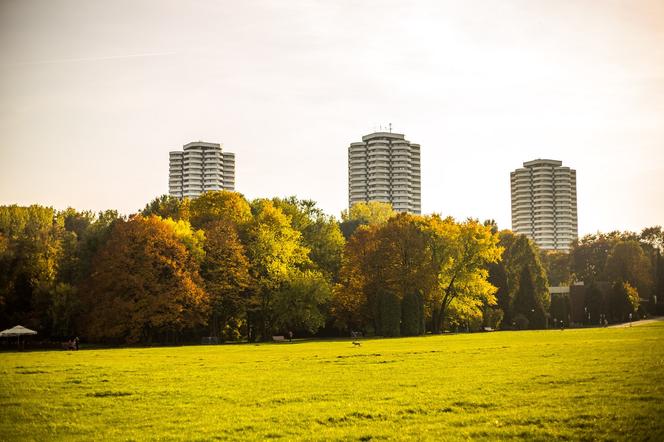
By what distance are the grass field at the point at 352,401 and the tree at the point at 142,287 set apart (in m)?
36.6

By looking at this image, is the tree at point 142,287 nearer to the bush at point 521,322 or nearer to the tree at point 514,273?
the tree at point 514,273

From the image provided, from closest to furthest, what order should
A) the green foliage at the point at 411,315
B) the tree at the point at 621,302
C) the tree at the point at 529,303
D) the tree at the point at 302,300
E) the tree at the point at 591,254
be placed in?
the tree at the point at 302,300, the green foliage at the point at 411,315, the tree at the point at 529,303, the tree at the point at 621,302, the tree at the point at 591,254

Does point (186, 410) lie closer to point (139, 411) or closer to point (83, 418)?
point (139, 411)

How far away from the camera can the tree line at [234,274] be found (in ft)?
231

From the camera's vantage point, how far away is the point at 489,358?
3406cm

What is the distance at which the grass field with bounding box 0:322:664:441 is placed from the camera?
52.6 feet

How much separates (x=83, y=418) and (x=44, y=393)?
604 centimetres

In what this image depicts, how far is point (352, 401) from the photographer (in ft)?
66.1

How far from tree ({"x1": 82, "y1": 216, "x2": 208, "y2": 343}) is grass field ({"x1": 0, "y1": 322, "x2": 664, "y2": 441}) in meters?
36.6

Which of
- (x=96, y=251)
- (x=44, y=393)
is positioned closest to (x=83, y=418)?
(x=44, y=393)

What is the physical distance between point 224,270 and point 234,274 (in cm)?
121

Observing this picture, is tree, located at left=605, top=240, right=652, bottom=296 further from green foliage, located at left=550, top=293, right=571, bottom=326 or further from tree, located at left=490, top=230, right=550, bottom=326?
tree, located at left=490, top=230, right=550, bottom=326

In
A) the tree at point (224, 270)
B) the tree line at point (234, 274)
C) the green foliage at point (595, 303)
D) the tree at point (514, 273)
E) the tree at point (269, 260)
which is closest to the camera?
the tree line at point (234, 274)

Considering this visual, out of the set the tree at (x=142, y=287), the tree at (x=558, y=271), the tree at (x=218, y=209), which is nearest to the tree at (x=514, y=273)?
the tree at (x=218, y=209)
